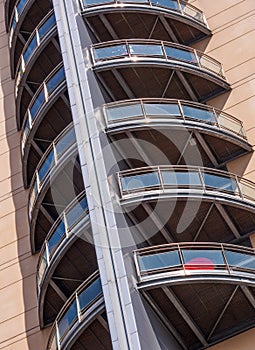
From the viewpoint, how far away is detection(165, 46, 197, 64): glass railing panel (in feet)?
72.0

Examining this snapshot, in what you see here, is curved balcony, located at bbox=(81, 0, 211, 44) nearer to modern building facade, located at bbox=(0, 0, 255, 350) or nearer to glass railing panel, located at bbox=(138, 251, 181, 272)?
modern building facade, located at bbox=(0, 0, 255, 350)

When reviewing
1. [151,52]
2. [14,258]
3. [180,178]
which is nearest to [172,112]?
[180,178]

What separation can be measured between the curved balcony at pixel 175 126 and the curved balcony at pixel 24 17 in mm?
7848

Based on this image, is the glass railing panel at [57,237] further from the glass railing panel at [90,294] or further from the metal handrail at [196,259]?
the metal handrail at [196,259]

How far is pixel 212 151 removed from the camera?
817 inches

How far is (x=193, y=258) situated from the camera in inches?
689

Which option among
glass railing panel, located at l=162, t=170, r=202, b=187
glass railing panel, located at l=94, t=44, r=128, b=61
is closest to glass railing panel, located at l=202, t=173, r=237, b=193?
glass railing panel, located at l=162, t=170, r=202, b=187

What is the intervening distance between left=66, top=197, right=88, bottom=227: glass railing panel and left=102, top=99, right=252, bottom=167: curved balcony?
1.59 metres

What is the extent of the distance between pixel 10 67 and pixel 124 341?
1367cm

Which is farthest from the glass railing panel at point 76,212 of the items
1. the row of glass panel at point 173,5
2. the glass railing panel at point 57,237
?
the row of glass panel at point 173,5

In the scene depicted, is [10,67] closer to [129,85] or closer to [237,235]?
[129,85]

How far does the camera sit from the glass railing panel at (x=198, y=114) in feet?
67.2

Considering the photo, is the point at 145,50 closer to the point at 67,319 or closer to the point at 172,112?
the point at 172,112

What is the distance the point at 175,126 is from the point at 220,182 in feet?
5.70
